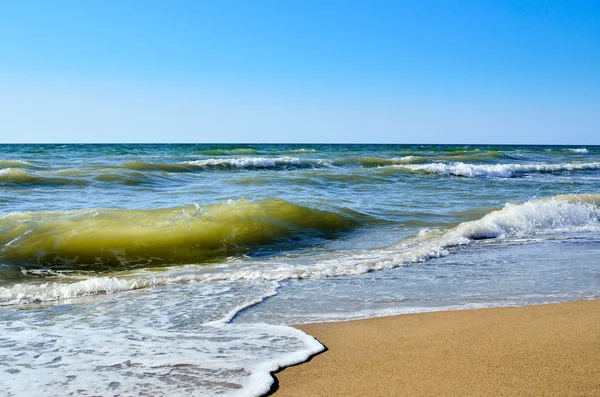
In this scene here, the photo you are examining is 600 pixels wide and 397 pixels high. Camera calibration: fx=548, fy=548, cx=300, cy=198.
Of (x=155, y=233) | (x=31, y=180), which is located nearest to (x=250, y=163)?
(x=31, y=180)

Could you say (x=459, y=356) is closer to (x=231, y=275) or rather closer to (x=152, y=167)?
(x=231, y=275)

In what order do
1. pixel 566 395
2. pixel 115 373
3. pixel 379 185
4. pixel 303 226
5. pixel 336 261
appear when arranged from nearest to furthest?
pixel 566 395 < pixel 115 373 < pixel 336 261 < pixel 303 226 < pixel 379 185

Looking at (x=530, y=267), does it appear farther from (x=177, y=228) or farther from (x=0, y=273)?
(x=0, y=273)

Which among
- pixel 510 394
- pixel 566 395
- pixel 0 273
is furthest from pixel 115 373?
pixel 0 273

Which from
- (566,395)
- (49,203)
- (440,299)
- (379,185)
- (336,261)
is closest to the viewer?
(566,395)

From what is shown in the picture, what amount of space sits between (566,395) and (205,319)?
248 centimetres

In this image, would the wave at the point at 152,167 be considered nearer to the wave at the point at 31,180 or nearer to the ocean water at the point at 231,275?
the wave at the point at 31,180

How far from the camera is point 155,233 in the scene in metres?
7.69

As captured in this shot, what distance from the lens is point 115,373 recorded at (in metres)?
2.89

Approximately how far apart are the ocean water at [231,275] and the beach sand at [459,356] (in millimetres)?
230

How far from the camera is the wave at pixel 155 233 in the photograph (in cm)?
680

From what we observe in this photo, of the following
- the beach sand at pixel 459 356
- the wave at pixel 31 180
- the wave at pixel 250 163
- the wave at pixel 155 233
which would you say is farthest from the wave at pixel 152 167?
the beach sand at pixel 459 356

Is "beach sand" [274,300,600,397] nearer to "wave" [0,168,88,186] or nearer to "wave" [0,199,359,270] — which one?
"wave" [0,199,359,270]

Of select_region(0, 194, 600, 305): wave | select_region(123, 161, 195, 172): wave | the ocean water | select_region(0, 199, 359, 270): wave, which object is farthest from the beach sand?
select_region(123, 161, 195, 172): wave
